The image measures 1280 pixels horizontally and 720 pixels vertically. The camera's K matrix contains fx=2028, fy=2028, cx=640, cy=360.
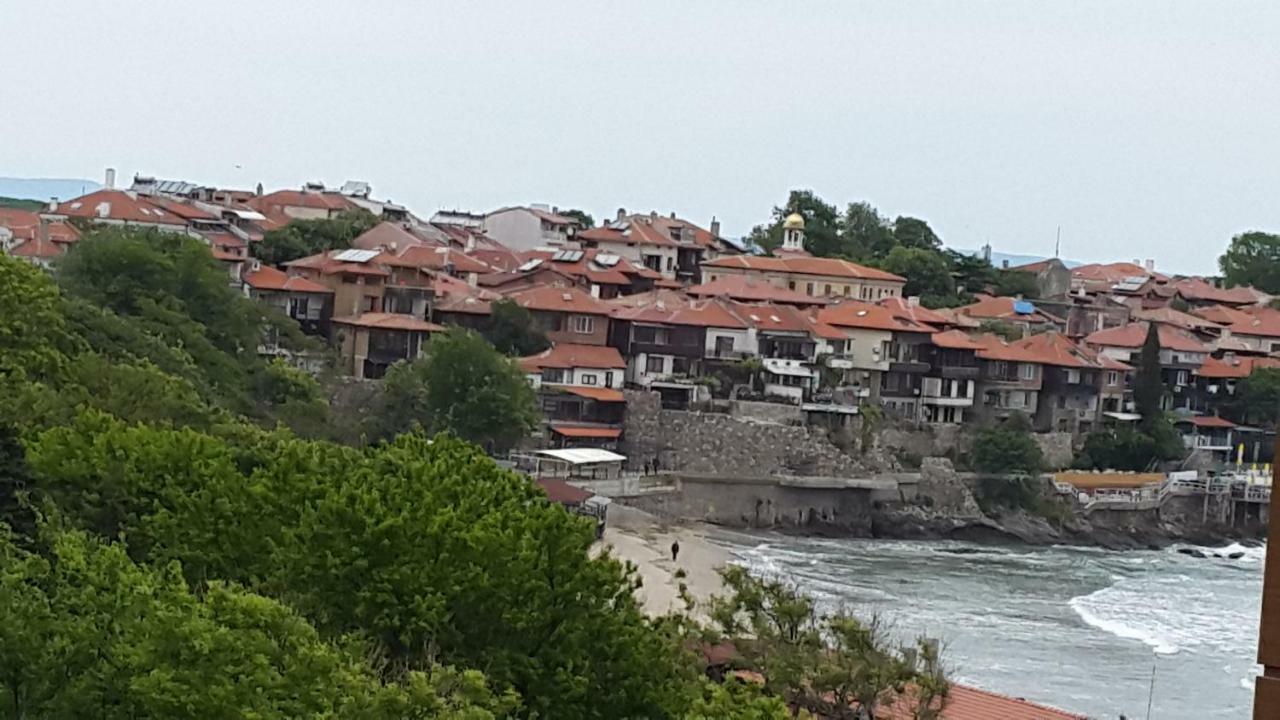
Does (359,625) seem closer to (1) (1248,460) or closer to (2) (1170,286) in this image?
(1) (1248,460)

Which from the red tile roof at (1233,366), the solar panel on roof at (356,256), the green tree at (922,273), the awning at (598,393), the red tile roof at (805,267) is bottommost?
the awning at (598,393)

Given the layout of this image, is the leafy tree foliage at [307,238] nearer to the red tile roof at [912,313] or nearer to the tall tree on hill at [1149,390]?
the red tile roof at [912,313]

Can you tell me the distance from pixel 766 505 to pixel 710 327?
565 centimetres

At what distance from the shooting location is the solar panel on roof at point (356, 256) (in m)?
47.2

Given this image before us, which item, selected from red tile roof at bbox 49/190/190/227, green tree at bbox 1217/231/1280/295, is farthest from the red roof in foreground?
green tree at bbox 1217/231/1280/295

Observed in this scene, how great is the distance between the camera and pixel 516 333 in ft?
149

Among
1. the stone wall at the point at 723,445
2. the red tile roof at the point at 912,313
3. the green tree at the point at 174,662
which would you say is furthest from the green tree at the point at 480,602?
the red tile roof at the point at 912,313

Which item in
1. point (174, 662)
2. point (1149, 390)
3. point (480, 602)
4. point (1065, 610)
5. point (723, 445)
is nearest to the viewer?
point (174, 662)

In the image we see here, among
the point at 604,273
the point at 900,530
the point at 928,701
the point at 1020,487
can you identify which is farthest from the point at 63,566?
the point at 604,273

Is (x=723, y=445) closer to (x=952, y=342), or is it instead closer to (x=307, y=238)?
(x=952, y=342)

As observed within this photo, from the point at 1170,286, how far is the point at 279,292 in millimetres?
33675

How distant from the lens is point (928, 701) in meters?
14.8

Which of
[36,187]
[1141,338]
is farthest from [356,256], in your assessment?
[36,187]

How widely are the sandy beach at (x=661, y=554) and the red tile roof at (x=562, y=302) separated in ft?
28.1
